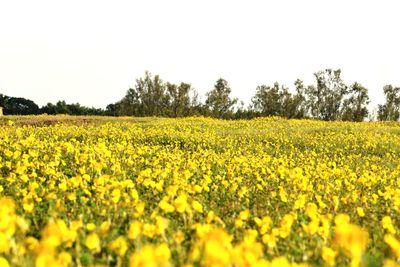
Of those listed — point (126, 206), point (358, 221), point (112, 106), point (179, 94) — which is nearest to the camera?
point (126, 206)

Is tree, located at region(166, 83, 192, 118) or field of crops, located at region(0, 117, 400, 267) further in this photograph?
tree, located at region(166, 83, 192, 118)

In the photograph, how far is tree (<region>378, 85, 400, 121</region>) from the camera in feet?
176

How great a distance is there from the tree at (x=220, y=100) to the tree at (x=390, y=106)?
56.8ft

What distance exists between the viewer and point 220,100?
182 ft

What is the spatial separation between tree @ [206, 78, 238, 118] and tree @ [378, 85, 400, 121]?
17302mm

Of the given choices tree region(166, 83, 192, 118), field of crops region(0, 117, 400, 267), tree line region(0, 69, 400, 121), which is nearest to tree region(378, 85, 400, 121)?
tree line region(0, 69, 400, 121)

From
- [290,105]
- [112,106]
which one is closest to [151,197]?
[290,105]

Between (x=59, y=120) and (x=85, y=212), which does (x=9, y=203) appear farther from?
(x=59, y=120)

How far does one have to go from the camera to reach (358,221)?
695 centimetres

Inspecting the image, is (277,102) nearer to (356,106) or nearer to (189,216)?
(356,106)

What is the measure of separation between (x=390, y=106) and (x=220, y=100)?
19.9 metres

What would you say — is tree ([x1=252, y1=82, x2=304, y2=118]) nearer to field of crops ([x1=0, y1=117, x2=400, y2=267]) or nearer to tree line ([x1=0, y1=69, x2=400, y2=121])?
A: tree line ([x1=0, y1=69, x2=400, y2=121])

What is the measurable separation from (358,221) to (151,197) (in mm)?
3317

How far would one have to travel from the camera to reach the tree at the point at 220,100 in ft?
181
